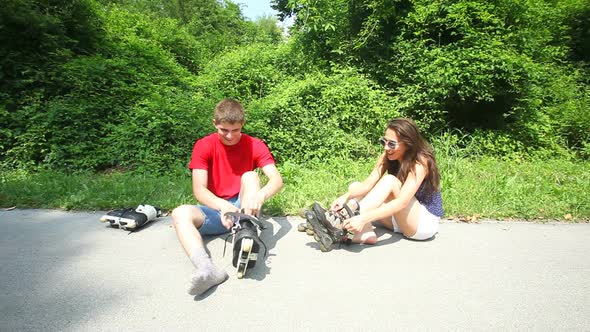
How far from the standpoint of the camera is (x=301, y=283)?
243cm

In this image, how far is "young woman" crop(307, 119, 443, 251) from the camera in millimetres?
2857

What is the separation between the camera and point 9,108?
6.18 m

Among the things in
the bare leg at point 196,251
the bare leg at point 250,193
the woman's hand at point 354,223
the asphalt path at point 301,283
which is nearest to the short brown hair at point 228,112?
the bare leg at point 250,193

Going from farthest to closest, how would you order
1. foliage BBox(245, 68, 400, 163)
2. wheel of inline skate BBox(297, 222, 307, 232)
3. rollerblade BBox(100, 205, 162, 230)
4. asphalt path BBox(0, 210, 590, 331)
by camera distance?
foliage BBox(245, 68, 400, 163) < wheel of inline skate BBox(297, 222, 307, 232) < rollerblade BBox(100, 205, 162, 230) < asphalt path BBox(0, 210, 590, 331)

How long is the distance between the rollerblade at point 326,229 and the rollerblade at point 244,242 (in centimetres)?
59

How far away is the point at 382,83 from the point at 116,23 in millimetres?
7927

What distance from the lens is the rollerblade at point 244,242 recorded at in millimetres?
2324

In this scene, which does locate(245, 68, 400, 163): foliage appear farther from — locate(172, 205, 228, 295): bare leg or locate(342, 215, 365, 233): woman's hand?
locate(172, 205, 228, 295): bare leg

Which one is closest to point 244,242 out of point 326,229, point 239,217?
point 239,217

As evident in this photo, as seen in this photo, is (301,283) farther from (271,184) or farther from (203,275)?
(271,184)

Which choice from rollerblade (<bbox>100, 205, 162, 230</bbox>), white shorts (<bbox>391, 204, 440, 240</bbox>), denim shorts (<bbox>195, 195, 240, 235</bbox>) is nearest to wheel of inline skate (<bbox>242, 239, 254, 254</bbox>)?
denim shorts (<bbox>195, 195, 240, 235</bbox>)

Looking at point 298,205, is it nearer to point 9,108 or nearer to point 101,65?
point 101,65

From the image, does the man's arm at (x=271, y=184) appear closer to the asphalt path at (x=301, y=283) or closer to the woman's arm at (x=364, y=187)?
the asphalt path at (x=301, y=283)

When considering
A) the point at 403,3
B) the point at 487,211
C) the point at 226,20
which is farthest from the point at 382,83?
the point at 226,20
